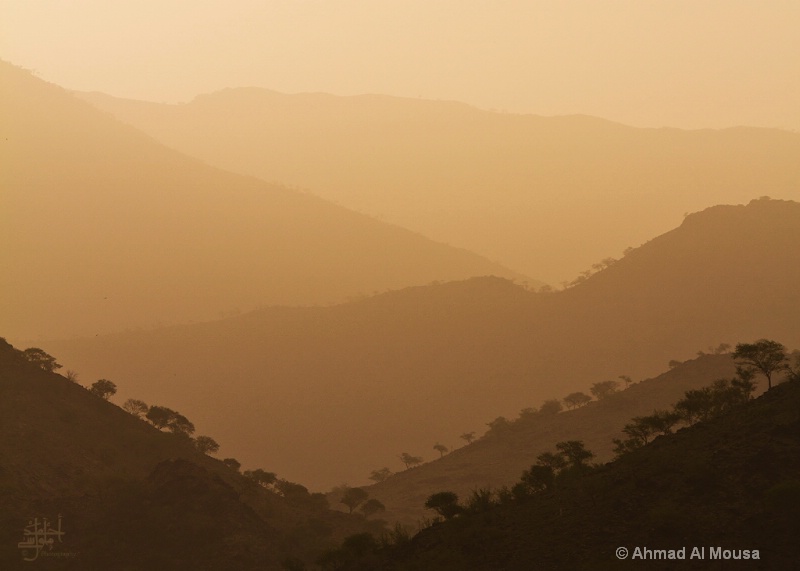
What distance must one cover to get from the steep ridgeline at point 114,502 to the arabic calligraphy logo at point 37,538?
11cm

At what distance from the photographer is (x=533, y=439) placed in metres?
102

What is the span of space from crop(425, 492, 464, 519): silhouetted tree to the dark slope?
49.5 metres

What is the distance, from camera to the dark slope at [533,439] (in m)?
91.1

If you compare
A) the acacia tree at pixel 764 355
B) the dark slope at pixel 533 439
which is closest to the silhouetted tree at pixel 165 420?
the dark slope at pixel 533 439

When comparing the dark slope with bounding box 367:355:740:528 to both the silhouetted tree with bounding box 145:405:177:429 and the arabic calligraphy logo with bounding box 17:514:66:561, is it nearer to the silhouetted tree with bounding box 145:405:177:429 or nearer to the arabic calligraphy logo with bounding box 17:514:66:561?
the silhouetted tree with bounding box 145:405:177:429

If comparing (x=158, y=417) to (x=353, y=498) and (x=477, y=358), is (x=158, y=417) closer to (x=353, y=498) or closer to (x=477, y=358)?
(x=353, y=498)

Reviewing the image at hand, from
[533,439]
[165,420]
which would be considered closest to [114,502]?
[165,420]

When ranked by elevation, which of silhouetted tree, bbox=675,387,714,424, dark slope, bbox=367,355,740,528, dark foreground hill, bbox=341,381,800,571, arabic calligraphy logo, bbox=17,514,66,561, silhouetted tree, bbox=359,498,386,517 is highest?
dark slope, bbox=367,355,740,528

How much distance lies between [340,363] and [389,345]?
15.0 meters

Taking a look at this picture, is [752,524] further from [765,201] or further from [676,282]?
[765,201]

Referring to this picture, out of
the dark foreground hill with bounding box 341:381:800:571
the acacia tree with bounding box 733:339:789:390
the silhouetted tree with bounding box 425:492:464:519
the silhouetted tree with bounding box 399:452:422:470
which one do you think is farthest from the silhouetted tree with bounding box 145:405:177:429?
the acacia tree with bounding box 733:339:789:390

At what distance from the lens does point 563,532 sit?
89.1 feet

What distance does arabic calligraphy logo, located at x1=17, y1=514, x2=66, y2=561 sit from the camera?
52969 millimetres

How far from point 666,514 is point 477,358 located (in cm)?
15105
